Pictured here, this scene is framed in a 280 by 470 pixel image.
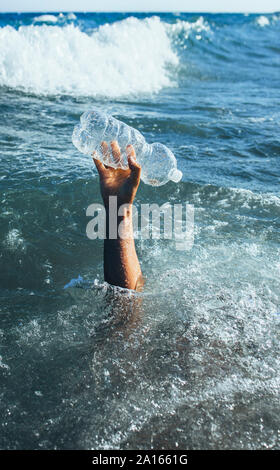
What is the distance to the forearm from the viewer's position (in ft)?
9.97

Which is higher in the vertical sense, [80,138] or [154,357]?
[80,138]

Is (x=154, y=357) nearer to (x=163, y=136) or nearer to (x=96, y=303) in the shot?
(x=96, y=303)

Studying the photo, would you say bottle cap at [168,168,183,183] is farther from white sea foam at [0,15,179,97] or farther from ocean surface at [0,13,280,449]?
white sea foam at [0,15,179,97]

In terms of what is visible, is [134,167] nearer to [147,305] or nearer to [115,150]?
[115,150]

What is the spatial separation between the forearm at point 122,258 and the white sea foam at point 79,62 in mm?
8123

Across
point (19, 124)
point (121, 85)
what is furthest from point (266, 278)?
point (121, 85)

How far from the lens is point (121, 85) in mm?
11930

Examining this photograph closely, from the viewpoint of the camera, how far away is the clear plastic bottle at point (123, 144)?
420 cm

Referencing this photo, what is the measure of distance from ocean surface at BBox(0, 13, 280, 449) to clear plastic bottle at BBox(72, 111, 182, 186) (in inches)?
22.7

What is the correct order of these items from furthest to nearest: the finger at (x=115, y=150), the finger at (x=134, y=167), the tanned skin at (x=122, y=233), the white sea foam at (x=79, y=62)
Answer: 1. the white sea foam at (x=79, y=62)
2. the finger at (x=115, y=150)
3. the tanned skin at (x=122, y=233)
4. the finger at (x=134, y=167)

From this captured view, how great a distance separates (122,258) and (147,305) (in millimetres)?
395

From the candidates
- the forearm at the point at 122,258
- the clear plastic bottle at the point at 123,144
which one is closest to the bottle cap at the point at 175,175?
the clear plastic bottle at the point at 123,144

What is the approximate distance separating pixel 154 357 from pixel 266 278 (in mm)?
1380

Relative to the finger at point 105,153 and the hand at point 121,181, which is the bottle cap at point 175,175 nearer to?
the finger at point 105,153
